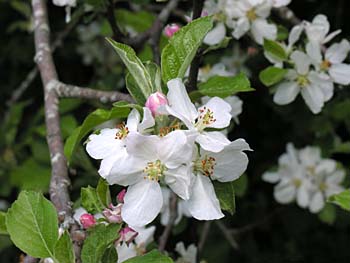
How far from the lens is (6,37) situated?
3969 mm

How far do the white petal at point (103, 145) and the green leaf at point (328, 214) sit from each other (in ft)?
5.16

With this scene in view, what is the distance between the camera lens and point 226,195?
1464 mm

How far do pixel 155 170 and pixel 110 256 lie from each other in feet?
0.69

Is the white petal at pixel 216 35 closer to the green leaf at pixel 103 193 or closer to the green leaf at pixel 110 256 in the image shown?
the green leaf at pixel 103 193

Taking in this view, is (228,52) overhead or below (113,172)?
below

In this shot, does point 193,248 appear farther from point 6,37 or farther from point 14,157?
point 6,37

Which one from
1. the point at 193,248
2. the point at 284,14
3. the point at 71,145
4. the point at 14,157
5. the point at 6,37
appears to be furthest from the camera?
the point at 6,37

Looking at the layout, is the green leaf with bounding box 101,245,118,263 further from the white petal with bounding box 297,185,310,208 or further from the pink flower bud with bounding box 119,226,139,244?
the white petal with bounding box 297,185,310,208

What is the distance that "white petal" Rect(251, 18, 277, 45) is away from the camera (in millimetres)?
2211

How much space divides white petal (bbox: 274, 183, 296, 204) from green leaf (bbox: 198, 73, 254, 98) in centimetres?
123

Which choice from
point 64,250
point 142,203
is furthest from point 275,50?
point 64,250

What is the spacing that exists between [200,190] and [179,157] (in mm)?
114

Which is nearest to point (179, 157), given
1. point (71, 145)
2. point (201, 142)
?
point (201, 142)

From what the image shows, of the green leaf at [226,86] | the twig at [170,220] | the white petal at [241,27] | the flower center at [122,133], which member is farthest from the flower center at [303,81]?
the flower center at [122,133]
